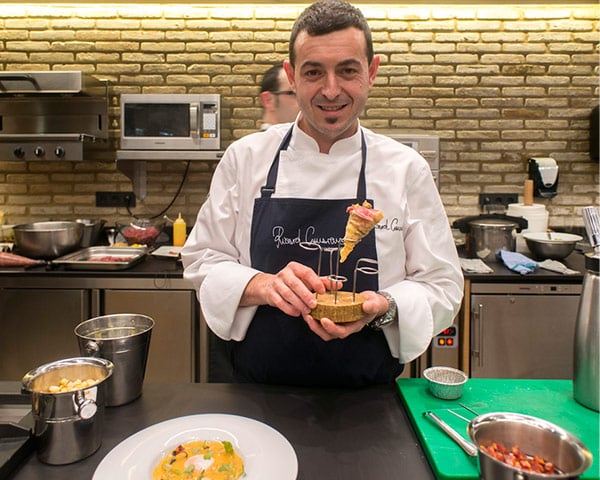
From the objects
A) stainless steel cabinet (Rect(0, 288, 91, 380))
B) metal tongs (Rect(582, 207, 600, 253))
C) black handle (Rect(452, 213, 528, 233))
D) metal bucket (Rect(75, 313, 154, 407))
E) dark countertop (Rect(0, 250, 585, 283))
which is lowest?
stainless steel cabinet (Rect(0, 288, 91, 380))

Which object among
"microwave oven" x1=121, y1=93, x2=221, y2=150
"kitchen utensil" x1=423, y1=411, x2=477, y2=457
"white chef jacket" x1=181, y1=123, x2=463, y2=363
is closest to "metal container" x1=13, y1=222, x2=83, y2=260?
"microwave oven" x1=121, y1=93, x2=221, y2=150

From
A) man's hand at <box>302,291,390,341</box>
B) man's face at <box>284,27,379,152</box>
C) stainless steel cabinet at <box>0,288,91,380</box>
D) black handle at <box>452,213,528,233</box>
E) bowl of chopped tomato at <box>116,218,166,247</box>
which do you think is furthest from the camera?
bowl of chopped tomato at <box>116,218,166,247</box>

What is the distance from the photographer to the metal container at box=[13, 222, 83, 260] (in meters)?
3.22

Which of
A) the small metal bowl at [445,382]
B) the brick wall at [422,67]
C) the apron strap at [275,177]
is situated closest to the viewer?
the small metal bowl at [445,382]

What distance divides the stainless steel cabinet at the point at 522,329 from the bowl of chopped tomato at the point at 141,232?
2228mm

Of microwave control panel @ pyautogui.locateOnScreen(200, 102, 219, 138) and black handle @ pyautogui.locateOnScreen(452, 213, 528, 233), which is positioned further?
microwave control panel @ pyautogui.locateOnScreen(200, 102, 219, 138)

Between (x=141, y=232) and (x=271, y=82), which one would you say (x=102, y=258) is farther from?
(x=271, y=82)

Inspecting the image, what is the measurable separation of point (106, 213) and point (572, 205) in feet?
12.1

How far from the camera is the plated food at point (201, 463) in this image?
1.00 metres

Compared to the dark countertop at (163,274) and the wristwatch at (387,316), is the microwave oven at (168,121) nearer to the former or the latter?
the dark countertop at (163,274)

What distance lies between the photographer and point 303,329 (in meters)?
1.54

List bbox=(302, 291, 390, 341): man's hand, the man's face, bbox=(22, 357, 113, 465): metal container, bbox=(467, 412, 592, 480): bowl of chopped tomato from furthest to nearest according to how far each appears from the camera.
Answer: the man's face < bbox=(302, 291, 390, 341): man's hand < bbox=(22, 357, 113, 465): metal container < bbox=(467, 412, 592, 480): bowl of chopped tomato

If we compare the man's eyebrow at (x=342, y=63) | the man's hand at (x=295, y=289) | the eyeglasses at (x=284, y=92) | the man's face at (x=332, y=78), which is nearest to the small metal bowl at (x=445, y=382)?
the man's hand at (x=295, y=289)

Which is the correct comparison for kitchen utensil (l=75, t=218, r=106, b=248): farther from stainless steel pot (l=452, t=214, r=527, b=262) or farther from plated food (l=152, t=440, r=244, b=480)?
plated food (l=152, t=440, r=244, b=480)
